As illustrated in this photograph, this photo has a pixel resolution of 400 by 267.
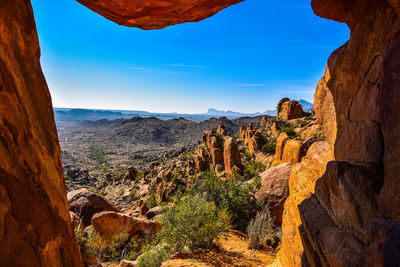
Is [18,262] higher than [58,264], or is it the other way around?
[18,262]

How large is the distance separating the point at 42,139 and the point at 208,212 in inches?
248

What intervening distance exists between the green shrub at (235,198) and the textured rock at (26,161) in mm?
Result: 7634

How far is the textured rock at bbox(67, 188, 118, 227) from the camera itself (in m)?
13.2

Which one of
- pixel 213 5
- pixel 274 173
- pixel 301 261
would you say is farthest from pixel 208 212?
pixel 213 5

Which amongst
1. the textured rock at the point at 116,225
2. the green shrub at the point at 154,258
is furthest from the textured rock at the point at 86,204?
the green shrub at the point at 154,258

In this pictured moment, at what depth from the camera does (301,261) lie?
14.3 ft

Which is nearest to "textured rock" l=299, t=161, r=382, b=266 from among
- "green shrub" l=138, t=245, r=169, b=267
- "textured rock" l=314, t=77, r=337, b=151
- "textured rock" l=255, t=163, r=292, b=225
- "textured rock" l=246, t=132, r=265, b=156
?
"textured rock" l=314, t=77, r=337, b=151

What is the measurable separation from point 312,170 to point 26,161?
751 centimetres

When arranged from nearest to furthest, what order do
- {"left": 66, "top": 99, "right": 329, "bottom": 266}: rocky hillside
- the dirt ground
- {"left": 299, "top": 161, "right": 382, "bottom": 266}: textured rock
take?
{"left": 299, "top": 161, "right": 382, "bottom": 266}: textured rock < the dirt ground < {"left": 66, "top": 99, "right": 329, "bottom": 266}: rocky hillside

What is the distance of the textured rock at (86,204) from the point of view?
1321cm

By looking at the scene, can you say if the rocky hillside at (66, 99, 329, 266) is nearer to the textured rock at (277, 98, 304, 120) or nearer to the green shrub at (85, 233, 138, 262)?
the green shrub at (85, 233, 138, 262)

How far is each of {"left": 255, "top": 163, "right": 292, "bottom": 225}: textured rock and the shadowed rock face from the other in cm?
634

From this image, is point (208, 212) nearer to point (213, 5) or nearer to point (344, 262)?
point (344, 262)

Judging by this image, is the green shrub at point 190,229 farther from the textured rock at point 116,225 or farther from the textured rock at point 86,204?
the textured rock at point 86,204
